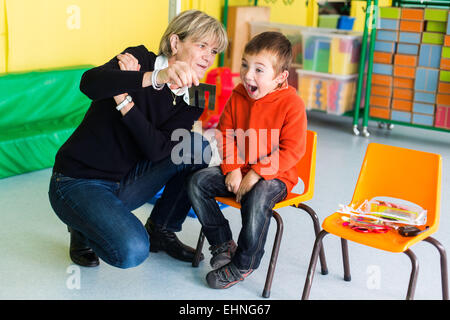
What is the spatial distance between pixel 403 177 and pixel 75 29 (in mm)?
2827

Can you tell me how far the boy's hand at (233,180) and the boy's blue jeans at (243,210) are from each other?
0.04 metres

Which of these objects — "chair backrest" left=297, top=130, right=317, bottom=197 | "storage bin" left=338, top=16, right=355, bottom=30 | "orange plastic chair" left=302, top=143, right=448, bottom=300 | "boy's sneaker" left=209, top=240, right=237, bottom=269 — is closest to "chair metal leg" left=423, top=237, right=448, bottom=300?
"orange plastic chair" left=302, top=143, right=448, bottom=300

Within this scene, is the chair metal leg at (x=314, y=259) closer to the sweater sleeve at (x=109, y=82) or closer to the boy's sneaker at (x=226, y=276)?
the boy's sneaker at (x=226, y=276)

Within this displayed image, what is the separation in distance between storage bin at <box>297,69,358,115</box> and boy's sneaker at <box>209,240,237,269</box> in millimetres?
2995

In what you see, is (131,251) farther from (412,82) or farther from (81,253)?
(412,82)

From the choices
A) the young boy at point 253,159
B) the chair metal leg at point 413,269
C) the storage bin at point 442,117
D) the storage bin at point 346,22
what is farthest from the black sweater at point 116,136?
the storage bin at point 346,22

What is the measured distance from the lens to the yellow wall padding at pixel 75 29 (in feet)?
12.2

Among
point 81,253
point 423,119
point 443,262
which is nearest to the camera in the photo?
point 443,262

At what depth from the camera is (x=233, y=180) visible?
218 centimetres

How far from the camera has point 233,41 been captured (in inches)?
209

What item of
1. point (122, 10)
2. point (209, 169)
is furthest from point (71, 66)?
point (209, 169)

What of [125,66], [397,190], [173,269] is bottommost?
[173,269]

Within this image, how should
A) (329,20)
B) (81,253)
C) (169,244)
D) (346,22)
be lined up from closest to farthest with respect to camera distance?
1. (81,253)
2. (169,244)
3. (346,22)
4. (329,20)

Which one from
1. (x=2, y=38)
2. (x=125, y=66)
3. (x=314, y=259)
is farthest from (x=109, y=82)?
(x=2, y=38)
